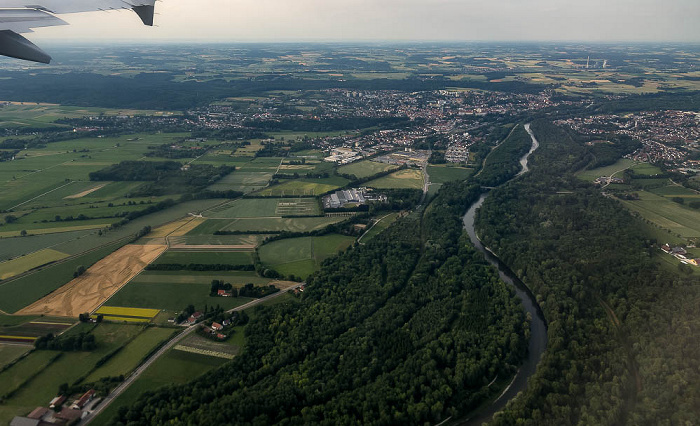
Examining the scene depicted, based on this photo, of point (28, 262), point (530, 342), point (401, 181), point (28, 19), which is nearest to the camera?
point (28, 19)

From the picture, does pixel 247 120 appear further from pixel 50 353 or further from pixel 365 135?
pixel 50 353

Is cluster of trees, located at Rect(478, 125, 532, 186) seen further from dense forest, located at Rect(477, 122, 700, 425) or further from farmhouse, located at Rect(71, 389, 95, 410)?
farmhouse, located at Rect(71, 389, 95, 410)

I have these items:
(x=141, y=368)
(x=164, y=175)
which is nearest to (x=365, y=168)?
(x=164, y=175)

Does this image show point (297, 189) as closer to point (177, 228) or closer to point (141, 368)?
point (177, 228)

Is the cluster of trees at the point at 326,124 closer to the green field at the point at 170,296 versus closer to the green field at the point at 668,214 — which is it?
the green field at the point at 668,214

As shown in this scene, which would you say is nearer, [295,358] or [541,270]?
[295,358]

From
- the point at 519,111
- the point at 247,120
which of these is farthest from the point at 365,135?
the point at 519,111
